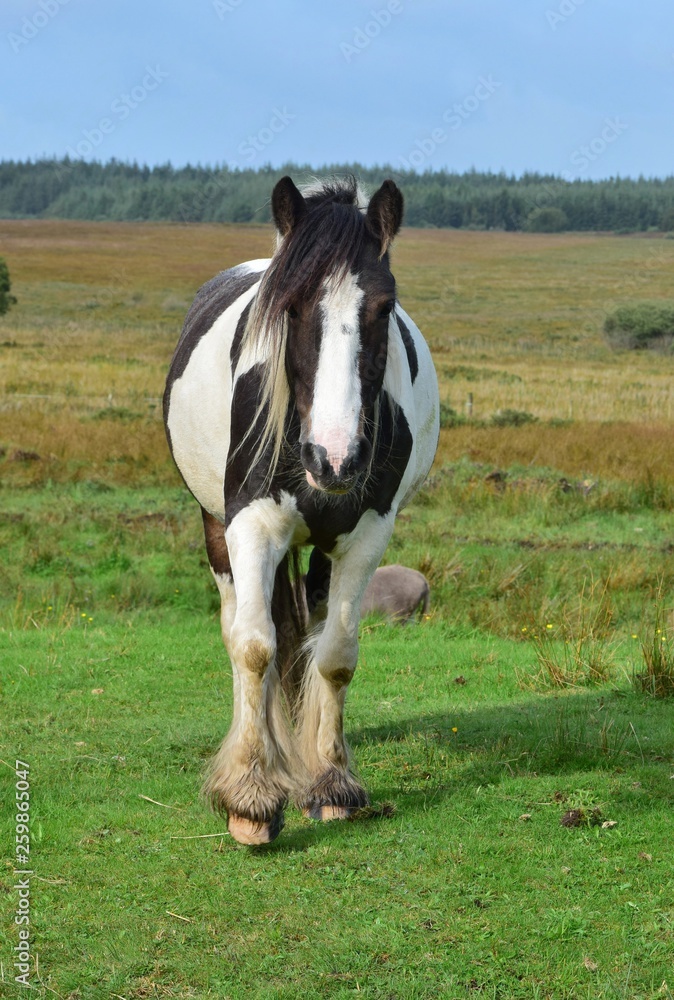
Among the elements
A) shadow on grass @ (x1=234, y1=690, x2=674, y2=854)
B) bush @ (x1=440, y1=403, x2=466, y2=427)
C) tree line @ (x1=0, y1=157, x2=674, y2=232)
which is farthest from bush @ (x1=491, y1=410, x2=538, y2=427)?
tree line @ (x1=0, y1=157, x2=674, y2=232)

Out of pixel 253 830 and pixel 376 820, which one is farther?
pixel 376 820

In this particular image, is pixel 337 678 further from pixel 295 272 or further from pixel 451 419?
pixel 451 419

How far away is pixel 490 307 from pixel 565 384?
37102mm

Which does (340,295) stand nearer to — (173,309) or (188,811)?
(188,811)

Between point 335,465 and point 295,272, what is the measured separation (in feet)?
2.81

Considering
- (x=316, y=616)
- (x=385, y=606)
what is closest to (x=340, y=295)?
(x=316, y=616)

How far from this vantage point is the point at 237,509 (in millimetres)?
4398

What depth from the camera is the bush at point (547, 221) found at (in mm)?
137500

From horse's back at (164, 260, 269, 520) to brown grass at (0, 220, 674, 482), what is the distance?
27.8 ft

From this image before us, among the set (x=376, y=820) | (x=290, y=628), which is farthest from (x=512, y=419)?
(x=376, y=820)

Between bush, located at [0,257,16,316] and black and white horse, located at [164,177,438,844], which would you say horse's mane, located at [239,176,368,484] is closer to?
black and white horse, located at [164,177,438,844]

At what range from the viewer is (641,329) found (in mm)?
47219

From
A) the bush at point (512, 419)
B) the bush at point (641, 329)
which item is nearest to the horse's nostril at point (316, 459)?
the bush at point (512, 419)

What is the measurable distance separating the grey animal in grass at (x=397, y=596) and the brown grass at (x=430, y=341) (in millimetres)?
6341
